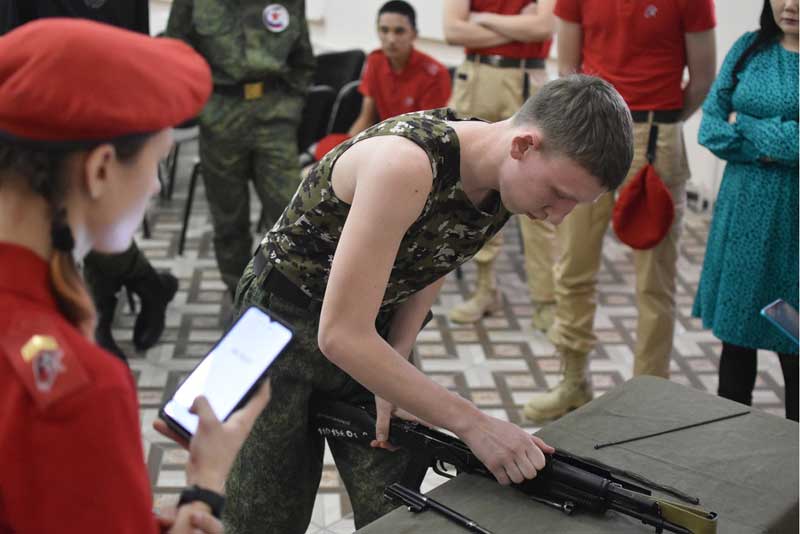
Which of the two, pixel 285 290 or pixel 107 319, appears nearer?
pixel 285 290

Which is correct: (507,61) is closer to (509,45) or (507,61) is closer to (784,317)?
(509,45)

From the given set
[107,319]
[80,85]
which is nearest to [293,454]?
[80,85]

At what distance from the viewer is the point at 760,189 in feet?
10.0

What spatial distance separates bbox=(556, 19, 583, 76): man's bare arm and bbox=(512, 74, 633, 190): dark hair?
1870mm

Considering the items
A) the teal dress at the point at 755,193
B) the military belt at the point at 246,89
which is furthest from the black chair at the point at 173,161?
the teal dress at the point at 755,193

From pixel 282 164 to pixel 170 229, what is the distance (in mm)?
1584

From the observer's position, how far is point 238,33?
3.98 m

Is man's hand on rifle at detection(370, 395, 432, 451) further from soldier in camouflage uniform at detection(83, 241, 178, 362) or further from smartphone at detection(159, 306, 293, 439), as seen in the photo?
soldier in camouflage uniform at detection(83, 241, 178, 362)

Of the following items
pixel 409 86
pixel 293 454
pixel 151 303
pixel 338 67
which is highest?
pixel 409 86

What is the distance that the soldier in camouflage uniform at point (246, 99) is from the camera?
397cm

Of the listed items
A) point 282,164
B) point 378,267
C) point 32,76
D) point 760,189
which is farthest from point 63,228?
point 282,164

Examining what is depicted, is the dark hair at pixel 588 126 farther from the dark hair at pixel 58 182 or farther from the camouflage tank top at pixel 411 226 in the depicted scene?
the dark hair at pixel 58 182

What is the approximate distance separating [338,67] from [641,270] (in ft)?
8.55

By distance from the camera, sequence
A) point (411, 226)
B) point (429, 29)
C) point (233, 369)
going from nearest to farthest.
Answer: point (233, 369)
point (411, 226)
point (429, 29)
